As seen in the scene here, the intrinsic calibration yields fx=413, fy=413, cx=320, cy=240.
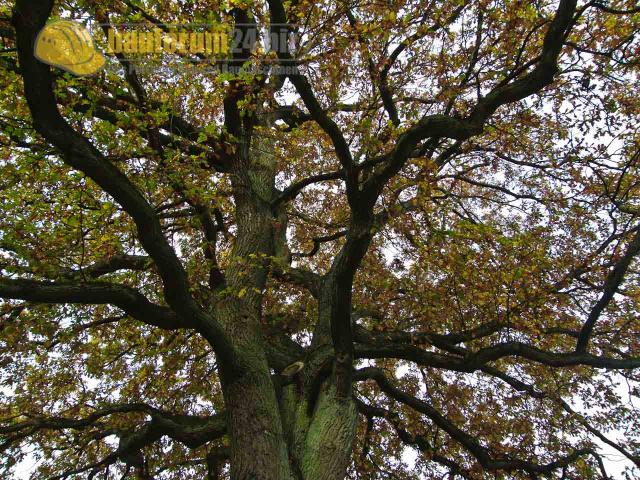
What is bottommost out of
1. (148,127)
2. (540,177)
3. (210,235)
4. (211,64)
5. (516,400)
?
(516,400)

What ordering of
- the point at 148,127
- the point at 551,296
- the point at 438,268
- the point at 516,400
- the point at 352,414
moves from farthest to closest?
the point at 516,400
the point at 438,268
the point at 551,296
the point at 148,127
the point at 352,414

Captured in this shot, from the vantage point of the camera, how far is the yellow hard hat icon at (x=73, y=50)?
434 cm

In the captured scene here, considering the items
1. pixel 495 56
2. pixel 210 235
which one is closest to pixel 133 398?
pixel 210 235

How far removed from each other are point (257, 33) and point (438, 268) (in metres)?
4.75

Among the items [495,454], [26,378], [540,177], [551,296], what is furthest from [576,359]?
[26,378]

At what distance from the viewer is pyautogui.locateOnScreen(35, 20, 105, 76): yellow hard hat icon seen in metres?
4.34

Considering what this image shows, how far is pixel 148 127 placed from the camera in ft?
19.0

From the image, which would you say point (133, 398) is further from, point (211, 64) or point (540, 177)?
point (540, 177)

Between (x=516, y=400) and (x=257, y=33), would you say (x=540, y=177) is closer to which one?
(x=516, y=400)

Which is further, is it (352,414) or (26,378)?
(26,378)

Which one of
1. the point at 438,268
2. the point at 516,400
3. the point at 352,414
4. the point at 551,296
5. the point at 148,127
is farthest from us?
the point at 516,400

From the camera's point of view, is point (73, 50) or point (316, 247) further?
point (316, 247)

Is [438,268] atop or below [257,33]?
below

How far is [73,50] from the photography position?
4809mm
